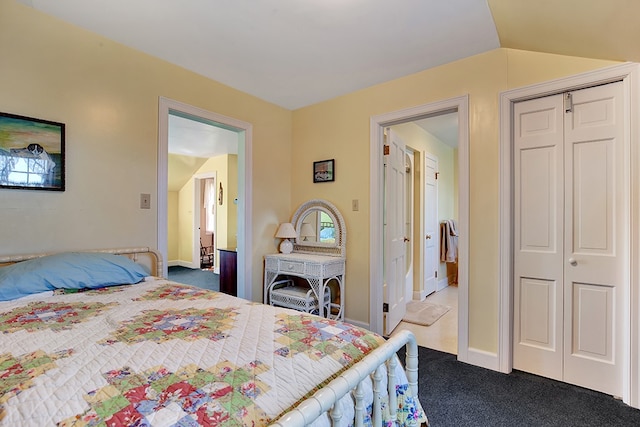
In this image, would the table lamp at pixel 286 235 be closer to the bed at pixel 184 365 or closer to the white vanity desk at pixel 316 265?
the white vanity desk at pixel 316 265

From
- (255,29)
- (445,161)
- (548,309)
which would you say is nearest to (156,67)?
(255,29)

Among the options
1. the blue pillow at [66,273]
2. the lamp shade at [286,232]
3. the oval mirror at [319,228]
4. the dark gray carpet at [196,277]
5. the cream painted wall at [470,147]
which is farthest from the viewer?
the dark gray carpet at [196,277]

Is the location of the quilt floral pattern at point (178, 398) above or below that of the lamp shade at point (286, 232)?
below

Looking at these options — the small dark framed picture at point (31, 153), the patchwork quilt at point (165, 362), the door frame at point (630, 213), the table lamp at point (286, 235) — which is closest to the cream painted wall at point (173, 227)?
the table lamp at point (286, 235)

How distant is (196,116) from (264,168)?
85 cm

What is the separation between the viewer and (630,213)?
6.02 feet

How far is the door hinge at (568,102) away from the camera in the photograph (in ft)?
6.74

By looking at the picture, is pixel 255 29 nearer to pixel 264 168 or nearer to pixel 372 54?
pixel 372 54

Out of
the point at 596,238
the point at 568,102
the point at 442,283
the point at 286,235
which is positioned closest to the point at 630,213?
the point at 596,238

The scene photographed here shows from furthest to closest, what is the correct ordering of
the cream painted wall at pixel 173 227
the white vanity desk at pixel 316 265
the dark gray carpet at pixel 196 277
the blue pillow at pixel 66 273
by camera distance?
the cream painted wall at pixel 173 227 < the dark gray carpet at pixel 196 277 < the white vanity desk at pixel 316 265 < the blue pillow at pixel 66 273

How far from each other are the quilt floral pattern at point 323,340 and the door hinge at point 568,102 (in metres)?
2.05

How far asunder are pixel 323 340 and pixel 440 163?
4.53 meters

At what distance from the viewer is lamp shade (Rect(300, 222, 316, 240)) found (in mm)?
3364

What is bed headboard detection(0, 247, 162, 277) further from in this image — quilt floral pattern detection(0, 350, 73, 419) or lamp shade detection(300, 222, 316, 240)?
lamp shade detection(300, 222, 316, 240)
